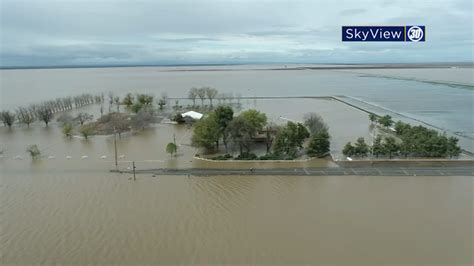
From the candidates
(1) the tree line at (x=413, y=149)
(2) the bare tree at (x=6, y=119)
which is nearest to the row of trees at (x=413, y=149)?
(1) the tree line at (x=413, y=149)

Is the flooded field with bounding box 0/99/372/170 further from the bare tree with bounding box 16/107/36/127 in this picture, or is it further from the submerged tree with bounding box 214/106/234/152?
the submerged tree with bounding box 214/106/234/152

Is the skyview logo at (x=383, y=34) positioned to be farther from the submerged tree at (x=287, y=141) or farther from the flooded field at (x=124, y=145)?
the flooded field at (x=124, y=145)

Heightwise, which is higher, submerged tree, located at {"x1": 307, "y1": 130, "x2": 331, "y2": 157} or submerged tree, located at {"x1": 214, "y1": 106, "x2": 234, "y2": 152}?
submerged tree, located at {"x1": 214, "y1": 106, "x2": 234, "y2": 152}

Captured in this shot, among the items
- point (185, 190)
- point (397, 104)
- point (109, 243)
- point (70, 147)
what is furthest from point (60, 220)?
point (397, 104)

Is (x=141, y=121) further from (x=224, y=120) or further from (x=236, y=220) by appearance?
(x=236, y=220)

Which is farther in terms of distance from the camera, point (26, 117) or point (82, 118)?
point (82, 118)

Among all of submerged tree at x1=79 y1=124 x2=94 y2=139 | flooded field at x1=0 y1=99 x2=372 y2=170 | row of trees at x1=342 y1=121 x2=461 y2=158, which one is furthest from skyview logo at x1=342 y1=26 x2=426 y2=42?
submerged tree at x1=79 y1=124 x2=94 y2=139

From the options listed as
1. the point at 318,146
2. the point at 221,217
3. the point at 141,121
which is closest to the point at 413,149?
the point at 318,146
